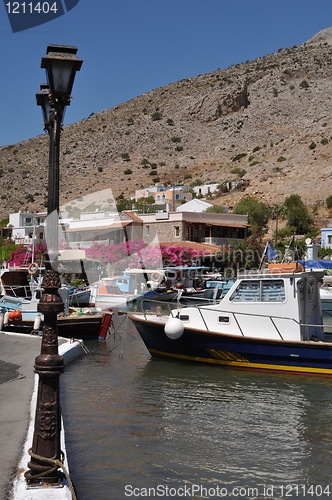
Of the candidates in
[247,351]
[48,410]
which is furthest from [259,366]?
[48,410]

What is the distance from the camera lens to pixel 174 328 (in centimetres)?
1578

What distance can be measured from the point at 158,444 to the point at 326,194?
75461 millimetres

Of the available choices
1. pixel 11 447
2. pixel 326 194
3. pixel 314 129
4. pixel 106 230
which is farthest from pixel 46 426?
pixel 314 129

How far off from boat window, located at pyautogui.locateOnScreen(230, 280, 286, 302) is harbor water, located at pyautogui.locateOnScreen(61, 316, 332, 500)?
209 cm

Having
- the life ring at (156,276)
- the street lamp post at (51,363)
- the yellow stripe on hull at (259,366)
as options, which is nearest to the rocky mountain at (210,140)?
the life ring at (156,276)

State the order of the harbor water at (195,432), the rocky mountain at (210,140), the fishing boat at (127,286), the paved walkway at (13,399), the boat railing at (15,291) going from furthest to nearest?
the rocky mountain at (210,140) → the fishing boat at (127,286) → the boat railing at (15,291) → the harbor water at (195,432) → the paved walkway at (13,399)

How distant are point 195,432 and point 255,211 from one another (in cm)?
6342

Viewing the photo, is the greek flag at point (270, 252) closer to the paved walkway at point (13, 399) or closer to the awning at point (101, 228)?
the paved walkway at point (13, 399)

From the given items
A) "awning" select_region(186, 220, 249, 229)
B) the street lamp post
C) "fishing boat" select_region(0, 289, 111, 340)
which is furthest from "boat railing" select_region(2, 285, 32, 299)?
"awning" select_region(186, 220, 249, 229)

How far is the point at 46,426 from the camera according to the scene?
19.4 feet

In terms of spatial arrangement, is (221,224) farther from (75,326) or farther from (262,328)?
(262,328)

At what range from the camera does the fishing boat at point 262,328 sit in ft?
49.8

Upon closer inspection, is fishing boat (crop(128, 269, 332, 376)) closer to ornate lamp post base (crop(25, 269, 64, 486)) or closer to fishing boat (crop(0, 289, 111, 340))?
fishing boat (crop(0, 289, 111, 340))

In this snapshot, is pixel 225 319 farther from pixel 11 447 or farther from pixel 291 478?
pixel 11 447
